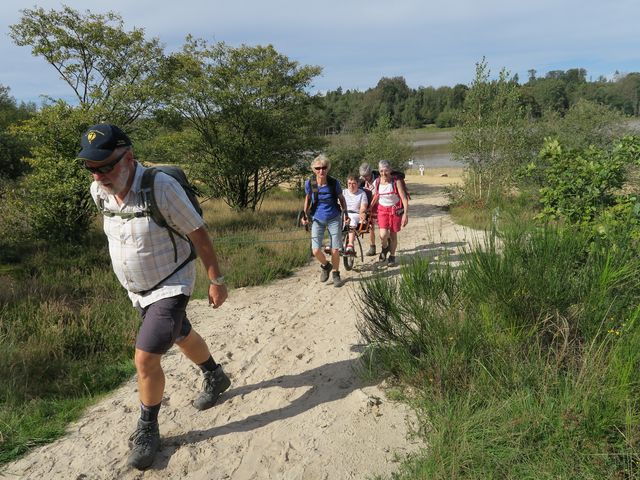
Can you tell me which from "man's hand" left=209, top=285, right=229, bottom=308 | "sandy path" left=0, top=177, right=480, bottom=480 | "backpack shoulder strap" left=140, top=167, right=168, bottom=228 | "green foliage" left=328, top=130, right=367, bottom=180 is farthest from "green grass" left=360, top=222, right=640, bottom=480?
"green foliage" left=328, top=130, right=367, bottom=180

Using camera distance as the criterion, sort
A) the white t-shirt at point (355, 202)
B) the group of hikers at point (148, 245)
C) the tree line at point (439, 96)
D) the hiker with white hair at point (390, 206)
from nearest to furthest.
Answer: the group of hikers at point (148, 245) → the hiker with white hair at point (390, 206) → the white t-shirt at point (355, 202) → the tree line at point (439, 96)

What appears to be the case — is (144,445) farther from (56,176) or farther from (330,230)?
(56,176)

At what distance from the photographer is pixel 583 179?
4.06m

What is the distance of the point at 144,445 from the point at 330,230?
4.03 metres

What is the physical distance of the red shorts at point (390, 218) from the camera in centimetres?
709

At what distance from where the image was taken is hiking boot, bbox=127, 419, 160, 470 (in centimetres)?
273

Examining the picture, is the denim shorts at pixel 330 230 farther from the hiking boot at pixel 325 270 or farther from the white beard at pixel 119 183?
the white beard at pixel 119 183

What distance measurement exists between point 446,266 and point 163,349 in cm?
227

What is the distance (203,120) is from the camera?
1312 centimetres

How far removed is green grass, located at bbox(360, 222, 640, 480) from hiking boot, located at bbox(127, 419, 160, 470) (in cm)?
158

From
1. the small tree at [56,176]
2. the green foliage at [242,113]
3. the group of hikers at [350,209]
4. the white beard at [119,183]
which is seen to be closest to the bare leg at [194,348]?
the white beard at [119,183]

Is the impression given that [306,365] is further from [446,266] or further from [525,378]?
[525,378]

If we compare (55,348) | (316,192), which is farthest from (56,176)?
(316,192)

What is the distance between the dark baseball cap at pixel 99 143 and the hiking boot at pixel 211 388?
1835mm
